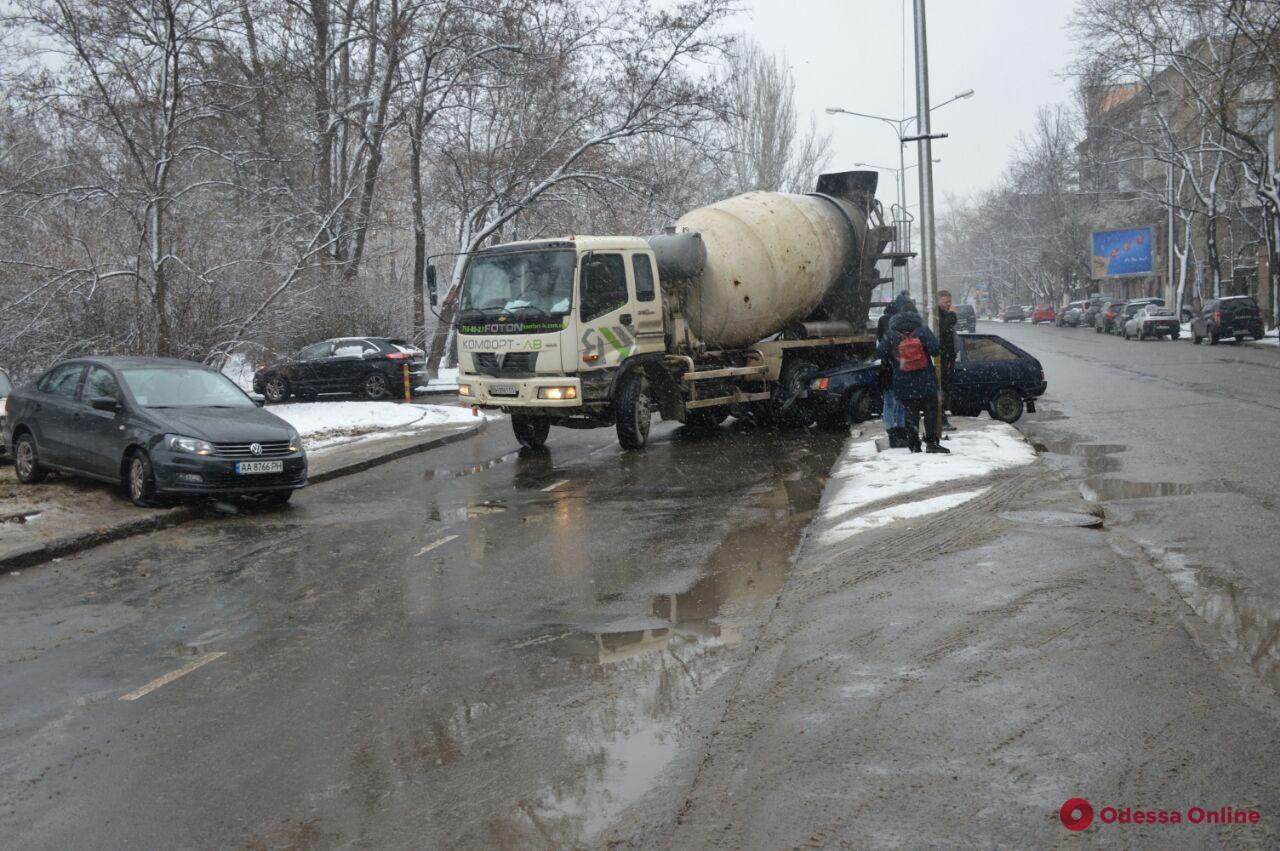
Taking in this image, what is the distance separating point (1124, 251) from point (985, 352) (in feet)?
189

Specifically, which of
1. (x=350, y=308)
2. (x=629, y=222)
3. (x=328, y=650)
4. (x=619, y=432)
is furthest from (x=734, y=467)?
(x=629, y=222)

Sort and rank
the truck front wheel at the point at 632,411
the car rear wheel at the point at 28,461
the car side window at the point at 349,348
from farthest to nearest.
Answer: the car side window at the point at 349,348, the truck front wheel at the point at 632,411, the car rear wheel at the point at 28,461

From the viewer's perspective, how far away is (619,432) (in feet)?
51.5

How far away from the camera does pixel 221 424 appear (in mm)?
11703

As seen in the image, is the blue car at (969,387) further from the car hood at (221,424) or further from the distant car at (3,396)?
the distant car at (3,396)

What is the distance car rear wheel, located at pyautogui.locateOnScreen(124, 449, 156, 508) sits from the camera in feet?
37.0

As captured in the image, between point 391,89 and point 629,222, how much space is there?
887 centimetres

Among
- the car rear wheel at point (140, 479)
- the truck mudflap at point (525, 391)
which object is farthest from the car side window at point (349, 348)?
the car rear wheel at point (140, 479)

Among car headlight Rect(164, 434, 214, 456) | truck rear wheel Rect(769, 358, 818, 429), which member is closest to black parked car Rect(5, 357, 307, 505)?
car headlight Rect(164, 434, 214, 456)

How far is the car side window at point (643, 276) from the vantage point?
15.7m

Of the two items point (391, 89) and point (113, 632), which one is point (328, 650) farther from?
point (391, 89)

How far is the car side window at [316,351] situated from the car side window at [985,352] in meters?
16.3

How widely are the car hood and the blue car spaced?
867cm

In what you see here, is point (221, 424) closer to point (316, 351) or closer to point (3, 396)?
point (3, 396)
